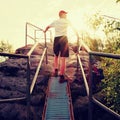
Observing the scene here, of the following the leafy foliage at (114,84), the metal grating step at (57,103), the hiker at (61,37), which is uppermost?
the hiker at (61,37)

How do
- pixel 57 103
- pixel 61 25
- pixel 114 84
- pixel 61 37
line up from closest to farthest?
pixel 57 103, pixel 61 25, pixel 61 37, pixel 114 84

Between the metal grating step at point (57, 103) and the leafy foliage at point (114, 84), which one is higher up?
the metal grating step at point (57, 103)

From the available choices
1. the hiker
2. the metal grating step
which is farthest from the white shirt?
the metal grating step

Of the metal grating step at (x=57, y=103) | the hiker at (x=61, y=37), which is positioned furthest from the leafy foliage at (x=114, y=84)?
the metal grating step at (x=57, y=103)

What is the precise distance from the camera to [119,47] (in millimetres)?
14250

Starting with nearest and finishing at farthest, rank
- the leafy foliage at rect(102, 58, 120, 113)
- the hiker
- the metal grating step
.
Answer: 1. the metal grating step
2. the hiker
3. the leafy foliage at rect(102, 58, 120, 113)

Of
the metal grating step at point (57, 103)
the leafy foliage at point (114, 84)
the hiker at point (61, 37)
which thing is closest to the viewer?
the metal grating step at point (57, 103)

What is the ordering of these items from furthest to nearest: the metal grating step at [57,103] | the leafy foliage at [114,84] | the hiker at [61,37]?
1. the leafy foliage at [114,84]
2. the hiker at [61,37]
3. the metal grating step at [57,103]

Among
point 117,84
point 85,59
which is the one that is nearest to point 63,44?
point 85,59

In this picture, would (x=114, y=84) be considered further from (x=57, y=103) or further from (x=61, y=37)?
(x=57, y=103)

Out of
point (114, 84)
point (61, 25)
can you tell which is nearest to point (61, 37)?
point (61, 25)

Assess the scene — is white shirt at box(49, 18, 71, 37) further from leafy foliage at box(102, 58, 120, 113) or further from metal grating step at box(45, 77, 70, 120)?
leafy foliage at box(102, 58, 120, 113)

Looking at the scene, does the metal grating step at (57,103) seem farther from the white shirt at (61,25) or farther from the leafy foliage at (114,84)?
the leafy foliage at (114,84)

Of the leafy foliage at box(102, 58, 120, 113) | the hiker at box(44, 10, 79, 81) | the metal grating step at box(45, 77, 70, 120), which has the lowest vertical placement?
the leafy foliage at box(102, 58, 120, 113)
